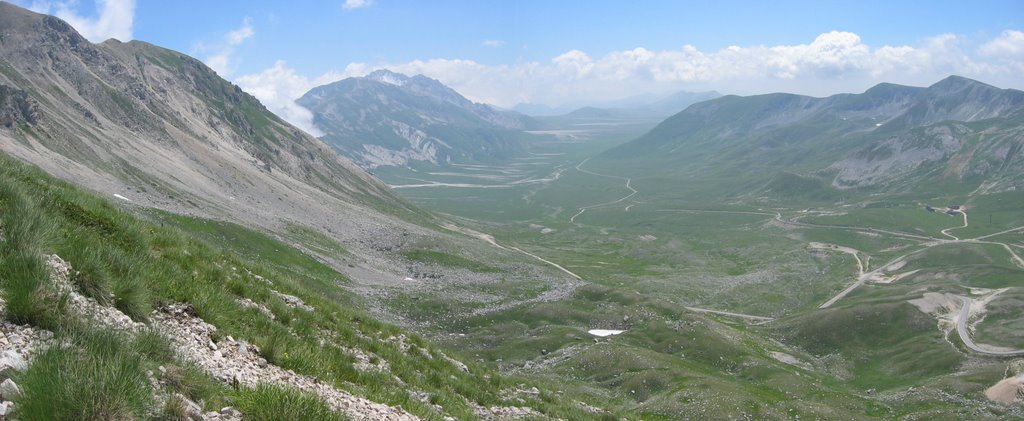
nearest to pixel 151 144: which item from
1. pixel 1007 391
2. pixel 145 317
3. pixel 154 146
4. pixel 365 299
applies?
pixel 154 146

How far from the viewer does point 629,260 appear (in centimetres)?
17200

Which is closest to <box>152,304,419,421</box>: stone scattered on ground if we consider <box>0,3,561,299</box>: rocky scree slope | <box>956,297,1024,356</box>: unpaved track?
<box>0,3,561,299</box>: rocky scree slope

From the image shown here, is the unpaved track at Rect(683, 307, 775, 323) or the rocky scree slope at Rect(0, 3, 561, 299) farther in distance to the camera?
the unpaved track at Rect(683, 307, 775, 323)

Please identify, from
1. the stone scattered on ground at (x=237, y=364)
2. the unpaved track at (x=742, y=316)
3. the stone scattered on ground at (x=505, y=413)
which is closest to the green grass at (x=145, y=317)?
the stone scattered on ground at (x=237, y=364)

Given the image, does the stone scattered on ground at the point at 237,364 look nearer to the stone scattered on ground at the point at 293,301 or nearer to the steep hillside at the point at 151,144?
the stone scattered on ground at the point at 293,301

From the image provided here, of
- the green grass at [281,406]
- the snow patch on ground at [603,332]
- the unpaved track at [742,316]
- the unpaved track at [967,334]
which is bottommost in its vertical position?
the unpaved track at [742,316]

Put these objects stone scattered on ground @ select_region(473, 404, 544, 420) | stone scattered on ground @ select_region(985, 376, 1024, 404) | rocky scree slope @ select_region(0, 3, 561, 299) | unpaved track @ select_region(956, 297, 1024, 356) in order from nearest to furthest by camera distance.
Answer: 1. stone scattered on ground @ select_region(473, 404, 544, 420)
2. stone scattered on ground @ select_region(985, 376, 1024, 404)
3. unpaved track @ select_region(956, 297, 1024, 356)
4. rocky scree slope @ select_region(0, 3, 561, 299)

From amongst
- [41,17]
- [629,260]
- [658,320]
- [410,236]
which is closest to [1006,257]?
[629,260]

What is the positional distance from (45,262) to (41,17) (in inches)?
6988

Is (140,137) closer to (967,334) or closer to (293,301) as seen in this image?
(293,301)

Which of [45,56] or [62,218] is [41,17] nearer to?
[45,56]

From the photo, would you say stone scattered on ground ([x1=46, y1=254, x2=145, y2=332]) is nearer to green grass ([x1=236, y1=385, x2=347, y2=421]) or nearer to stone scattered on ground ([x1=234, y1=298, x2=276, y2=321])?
green grass ([x1=236, y1=385, x2=347, y2=421])

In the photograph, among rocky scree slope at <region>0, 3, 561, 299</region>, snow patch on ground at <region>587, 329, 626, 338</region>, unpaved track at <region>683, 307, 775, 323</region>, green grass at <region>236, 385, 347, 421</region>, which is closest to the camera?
green grass at <region>236, 385, 347, 421</region>

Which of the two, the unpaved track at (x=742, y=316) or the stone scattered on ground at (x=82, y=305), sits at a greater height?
the stone scattered on ground at (x=82, y=305)
